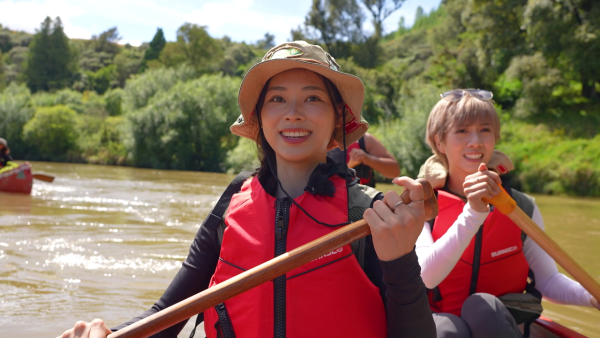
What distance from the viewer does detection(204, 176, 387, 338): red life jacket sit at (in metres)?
1.27

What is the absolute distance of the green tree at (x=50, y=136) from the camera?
30.4 meters

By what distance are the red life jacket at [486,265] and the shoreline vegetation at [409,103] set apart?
462 centimetres

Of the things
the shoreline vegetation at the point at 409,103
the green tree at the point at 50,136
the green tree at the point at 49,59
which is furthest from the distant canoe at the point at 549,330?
the green tree at the point at 49,59

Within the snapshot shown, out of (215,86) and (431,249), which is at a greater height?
(215,86)

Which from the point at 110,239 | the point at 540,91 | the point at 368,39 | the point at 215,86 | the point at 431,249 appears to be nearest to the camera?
the point at 431,249

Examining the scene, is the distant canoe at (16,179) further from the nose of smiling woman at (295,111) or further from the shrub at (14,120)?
the shrub at (14,120)

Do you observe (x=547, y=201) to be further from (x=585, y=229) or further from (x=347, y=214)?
(x=347, y=214)

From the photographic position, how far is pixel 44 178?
11.8 meters

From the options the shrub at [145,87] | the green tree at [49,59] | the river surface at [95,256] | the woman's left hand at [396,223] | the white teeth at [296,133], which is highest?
the green tree at [49,59]

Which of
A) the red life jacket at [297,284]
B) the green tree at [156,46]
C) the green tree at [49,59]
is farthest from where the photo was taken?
the green tree at [156,46]

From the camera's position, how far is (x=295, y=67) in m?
1.44

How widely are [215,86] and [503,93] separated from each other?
15.0m

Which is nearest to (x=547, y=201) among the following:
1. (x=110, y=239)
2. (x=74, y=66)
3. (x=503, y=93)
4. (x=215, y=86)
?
(x=503, y=93)

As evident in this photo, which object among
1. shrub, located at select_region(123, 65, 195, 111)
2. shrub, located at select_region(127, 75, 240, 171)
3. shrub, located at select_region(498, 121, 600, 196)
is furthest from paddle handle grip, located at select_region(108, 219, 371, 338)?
shrub, located at select_region(123, 65, 195, 111)
